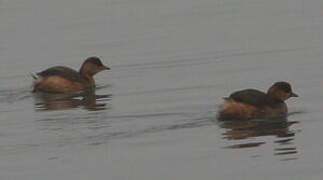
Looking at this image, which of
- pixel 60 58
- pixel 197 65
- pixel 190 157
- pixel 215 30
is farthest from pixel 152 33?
pixel 190 157

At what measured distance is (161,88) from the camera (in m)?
24.0

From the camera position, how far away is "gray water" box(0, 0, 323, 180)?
1599cm

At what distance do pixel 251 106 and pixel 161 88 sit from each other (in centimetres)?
490

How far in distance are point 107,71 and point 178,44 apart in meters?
3.16

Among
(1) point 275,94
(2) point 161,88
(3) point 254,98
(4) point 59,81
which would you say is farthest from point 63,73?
(3) point 254,98

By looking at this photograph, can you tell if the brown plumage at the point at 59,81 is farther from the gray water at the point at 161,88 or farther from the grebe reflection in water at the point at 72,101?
the gray water at the point at 161,88

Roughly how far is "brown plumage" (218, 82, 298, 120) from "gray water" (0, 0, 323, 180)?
164 millimetres

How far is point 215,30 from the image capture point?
33406 mm

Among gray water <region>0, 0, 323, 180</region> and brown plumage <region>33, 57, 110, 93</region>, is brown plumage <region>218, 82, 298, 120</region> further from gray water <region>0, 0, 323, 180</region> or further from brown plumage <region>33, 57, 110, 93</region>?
brown plumage <region>33, 57, 110, 93</region>

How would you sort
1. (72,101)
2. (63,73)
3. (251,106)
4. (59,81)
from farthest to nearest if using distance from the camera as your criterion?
(63,73), (59,81), (72,101), (251,106)

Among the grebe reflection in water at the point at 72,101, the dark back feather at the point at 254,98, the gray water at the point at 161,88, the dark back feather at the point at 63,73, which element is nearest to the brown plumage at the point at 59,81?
the dark back feather at the point at 63,73

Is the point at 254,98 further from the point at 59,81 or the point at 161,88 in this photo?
the point at 59,81

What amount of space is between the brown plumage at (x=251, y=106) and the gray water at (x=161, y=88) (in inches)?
6.5

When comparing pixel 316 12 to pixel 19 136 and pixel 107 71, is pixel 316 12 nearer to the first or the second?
pixel 107 71
